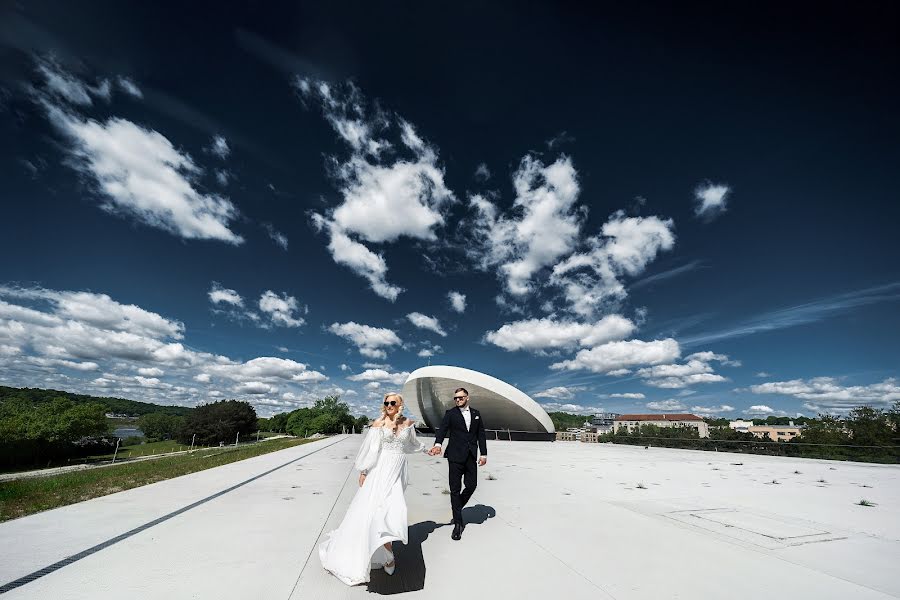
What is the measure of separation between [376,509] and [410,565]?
0.64m

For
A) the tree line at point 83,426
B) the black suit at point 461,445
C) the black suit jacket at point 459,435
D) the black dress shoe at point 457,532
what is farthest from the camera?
the tree line at point 83,426

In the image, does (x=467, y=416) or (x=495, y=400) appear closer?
(x=467, y=416)

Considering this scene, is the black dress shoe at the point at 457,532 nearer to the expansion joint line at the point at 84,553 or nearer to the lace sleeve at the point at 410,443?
the lace sleeve at the point at 410,443

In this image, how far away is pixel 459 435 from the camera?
16.6 feet

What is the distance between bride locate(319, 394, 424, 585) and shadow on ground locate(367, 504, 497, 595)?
10 cm

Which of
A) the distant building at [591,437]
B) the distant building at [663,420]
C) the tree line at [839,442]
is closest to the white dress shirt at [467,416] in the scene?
the tree line at [839,442]

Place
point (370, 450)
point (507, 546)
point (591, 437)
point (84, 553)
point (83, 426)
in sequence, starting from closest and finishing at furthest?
point (84, 553) → point (370, 450) → point (507, 546) → point (591, 437) → point (83, 426)

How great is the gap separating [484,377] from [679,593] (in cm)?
4311

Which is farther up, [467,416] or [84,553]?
[467,416]

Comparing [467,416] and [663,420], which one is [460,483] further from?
[663,420]

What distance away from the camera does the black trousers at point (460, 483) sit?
14.7 feet

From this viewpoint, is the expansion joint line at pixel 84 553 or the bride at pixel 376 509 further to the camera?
the bride at pixel 376 509

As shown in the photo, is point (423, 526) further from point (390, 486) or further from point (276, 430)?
point (276, 430)

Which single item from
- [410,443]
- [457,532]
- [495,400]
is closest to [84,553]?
[410,443]
